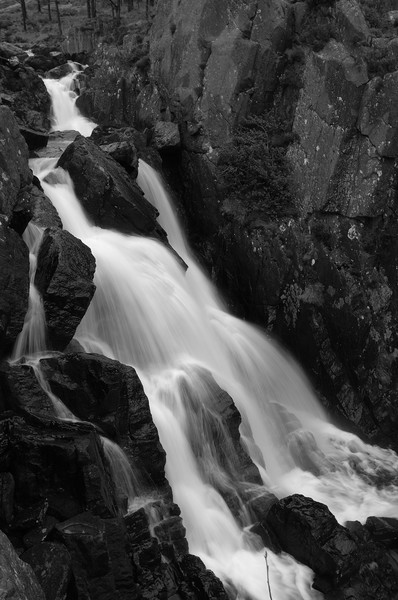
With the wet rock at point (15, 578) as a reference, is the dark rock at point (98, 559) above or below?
below

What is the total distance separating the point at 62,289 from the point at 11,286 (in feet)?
3.47

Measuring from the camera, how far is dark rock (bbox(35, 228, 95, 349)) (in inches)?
458

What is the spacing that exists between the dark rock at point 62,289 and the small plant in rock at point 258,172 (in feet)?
24.8

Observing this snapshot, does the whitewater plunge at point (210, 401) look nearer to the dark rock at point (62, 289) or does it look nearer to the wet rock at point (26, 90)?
the dark rock at point (62, 289)

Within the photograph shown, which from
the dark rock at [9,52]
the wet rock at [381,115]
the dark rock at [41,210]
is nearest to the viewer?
the dark rock at [41,210]

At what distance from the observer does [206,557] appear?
396 inches

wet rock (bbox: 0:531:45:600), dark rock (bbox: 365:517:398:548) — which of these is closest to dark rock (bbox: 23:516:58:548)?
wet rock (bbox: 0:531:45:600)

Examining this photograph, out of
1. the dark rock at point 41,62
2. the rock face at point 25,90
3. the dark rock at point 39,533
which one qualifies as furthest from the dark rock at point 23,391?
the dark rock at point 41,62

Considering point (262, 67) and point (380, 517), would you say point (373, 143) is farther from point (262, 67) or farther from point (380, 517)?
point (380, 517)

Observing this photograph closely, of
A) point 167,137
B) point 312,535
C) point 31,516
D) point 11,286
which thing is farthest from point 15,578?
point 167,137

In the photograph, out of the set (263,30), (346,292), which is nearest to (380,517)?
(346,292)

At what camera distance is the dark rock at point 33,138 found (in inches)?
736

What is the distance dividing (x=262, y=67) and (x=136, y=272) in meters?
8.89

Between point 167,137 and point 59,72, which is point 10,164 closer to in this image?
point 167,137
